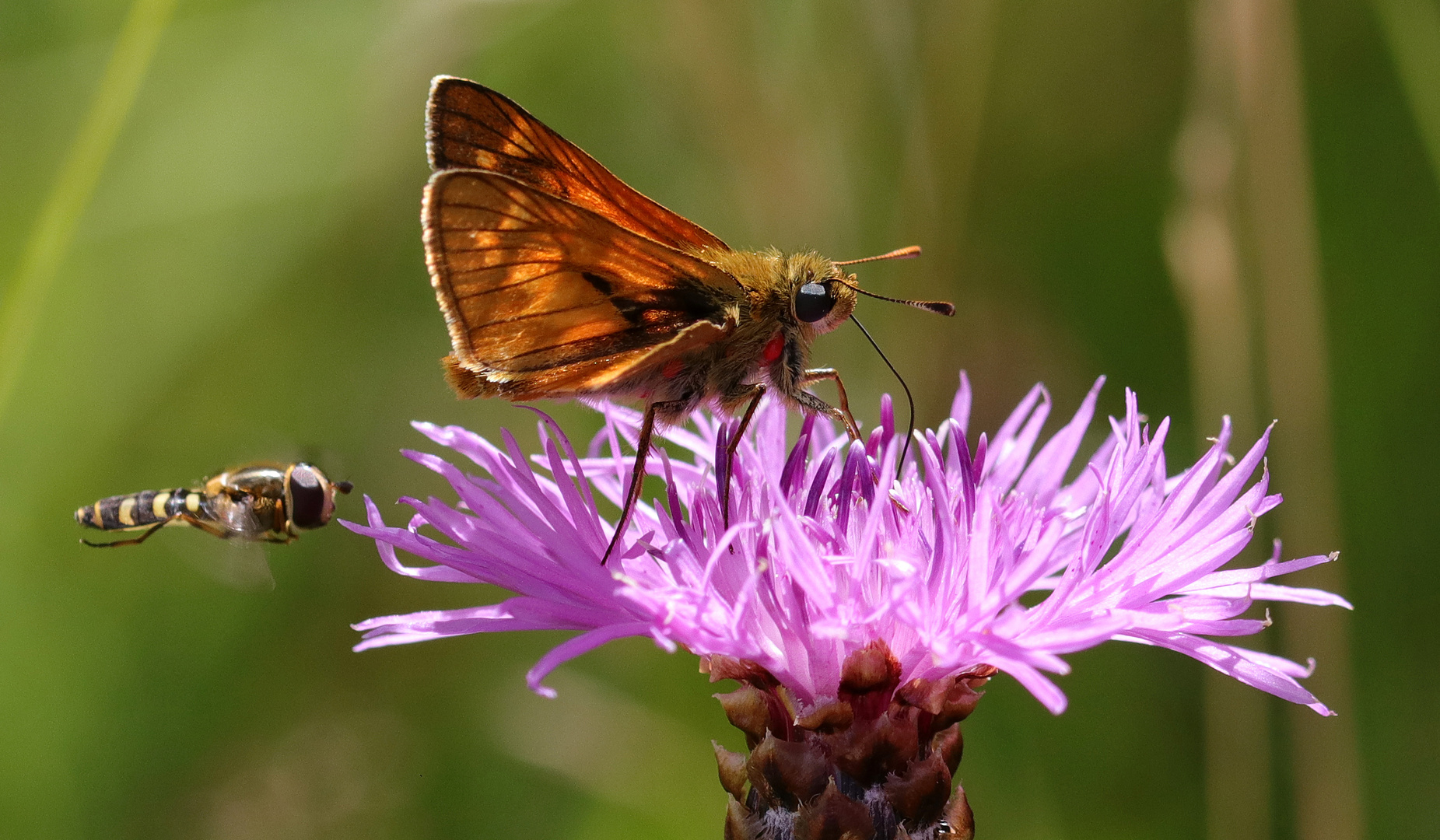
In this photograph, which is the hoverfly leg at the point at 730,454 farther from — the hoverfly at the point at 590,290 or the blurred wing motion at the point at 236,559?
the blurred wing motion at the point at 236,559

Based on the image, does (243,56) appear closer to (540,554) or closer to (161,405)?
(161,405)

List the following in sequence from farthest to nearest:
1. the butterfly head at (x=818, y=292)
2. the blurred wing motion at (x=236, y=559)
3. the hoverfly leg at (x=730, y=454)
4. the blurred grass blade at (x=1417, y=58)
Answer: the blurred grass blade at (x=1417, y=58)
the blurred wing motion at (x=236, y=559)
the butterfly head at (x=818, y=292)
the hoverfly leg at (x=730, y=454)

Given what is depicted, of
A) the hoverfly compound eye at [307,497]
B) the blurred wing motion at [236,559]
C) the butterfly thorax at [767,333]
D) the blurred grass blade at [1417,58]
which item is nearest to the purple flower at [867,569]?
the butterfly thorax at [767,333]

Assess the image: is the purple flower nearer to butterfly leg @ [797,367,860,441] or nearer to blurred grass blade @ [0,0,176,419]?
butterfly leg @ [797,367,860,441]

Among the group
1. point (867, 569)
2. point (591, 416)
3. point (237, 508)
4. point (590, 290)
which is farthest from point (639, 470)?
point (591, 416)

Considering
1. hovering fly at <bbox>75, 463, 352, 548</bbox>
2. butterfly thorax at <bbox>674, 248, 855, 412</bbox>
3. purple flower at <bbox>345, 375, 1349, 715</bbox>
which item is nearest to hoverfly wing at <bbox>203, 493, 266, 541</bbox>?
hovering fly at <bbox>75, 463, 352, 548</bbox>

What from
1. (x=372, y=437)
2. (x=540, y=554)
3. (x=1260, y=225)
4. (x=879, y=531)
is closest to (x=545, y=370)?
(x=540, y=554)

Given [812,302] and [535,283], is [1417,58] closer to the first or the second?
[812,302]

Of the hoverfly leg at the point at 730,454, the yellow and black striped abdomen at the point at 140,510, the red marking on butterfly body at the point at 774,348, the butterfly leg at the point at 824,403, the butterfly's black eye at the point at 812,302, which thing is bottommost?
the yellow and black striped abdomen at the point at 140,510
